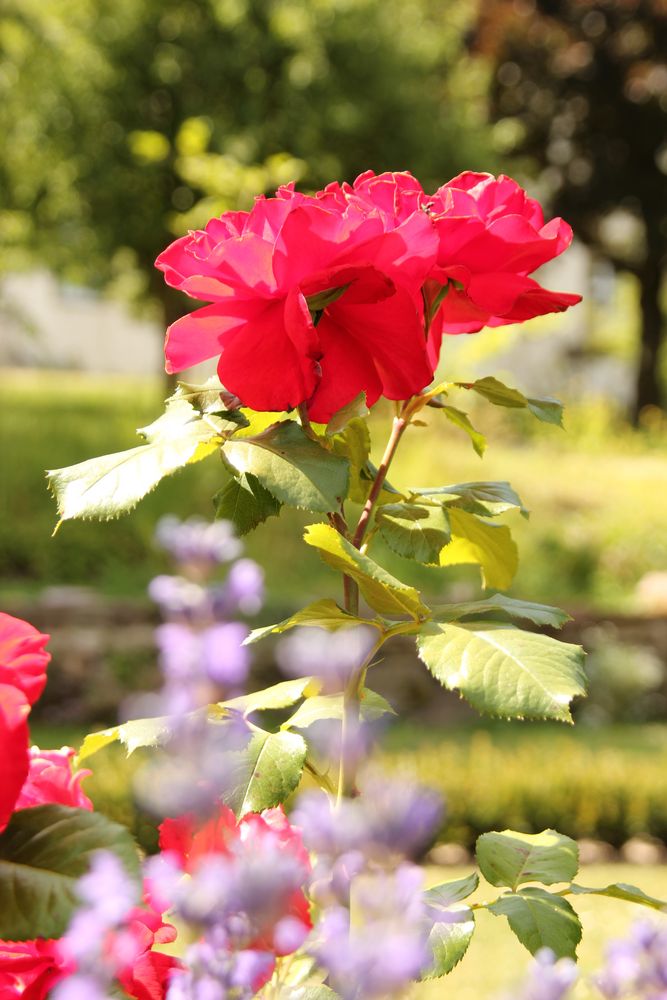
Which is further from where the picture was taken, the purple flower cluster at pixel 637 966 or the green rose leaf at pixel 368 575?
the green rose leaf at pixel 368 575

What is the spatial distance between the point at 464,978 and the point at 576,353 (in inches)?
723

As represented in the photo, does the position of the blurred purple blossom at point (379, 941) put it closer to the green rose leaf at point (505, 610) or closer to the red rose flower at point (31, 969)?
the red rose flower at point (31, 969)

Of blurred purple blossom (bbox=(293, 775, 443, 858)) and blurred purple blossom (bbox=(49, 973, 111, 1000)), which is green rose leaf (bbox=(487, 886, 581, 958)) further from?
blurred purple blossom (bbox=(49, 973, 111, 1000))

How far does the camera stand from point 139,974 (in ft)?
2.52

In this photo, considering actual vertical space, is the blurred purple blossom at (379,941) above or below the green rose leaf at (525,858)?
above

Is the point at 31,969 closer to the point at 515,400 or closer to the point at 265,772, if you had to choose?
the point at 265,772

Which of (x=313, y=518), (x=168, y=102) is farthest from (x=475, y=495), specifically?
(x=168, y=102)

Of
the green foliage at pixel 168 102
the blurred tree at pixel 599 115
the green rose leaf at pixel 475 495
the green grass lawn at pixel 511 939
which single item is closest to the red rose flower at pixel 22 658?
the green rose leaf at pixel 475 495

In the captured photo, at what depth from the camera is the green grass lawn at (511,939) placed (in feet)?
12.2

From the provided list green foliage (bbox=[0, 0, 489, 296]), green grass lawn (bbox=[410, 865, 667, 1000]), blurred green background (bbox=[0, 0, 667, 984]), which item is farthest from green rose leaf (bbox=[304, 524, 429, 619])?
green foliage (bbox=[0, 0, 489, 296])

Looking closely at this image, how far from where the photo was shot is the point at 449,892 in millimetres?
966

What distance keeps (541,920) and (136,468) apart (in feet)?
1.38

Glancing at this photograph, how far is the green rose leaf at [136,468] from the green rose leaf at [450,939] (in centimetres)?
35

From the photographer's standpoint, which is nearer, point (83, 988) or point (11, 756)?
point (83, 988)
